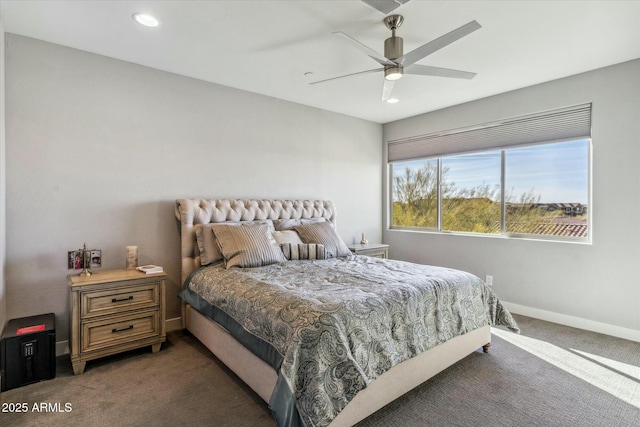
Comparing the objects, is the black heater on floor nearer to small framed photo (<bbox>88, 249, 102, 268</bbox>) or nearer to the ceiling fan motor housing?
small framed photo (<bbox>88, 249, 102, 268</bbox>)

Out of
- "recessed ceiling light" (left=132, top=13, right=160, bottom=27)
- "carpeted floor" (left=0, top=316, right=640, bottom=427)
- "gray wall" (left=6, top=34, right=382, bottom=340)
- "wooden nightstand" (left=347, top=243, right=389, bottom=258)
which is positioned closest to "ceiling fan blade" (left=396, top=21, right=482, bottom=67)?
"recessed ceiling light" (left=132, top=13, right=160, bottom=27)

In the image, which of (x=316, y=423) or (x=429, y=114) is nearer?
(x=316, y=423)

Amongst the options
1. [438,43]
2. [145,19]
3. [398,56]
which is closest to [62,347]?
[145,19]

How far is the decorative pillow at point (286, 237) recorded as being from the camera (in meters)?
3.41

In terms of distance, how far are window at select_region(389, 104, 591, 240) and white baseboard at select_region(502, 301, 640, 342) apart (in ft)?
2.90

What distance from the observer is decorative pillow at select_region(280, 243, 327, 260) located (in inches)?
130

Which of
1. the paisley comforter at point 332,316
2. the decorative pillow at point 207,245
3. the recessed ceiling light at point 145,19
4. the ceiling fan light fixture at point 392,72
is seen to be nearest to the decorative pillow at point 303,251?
the paisley comforter at point 332,316

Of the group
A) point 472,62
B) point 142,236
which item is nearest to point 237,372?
point 142,236

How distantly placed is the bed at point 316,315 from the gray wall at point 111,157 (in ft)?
1.18

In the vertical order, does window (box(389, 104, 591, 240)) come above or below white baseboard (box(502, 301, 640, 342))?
above

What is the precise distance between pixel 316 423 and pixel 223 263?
186cm

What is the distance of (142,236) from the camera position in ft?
10.5

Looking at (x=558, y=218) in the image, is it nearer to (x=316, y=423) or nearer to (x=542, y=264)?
(x=542, y=264)

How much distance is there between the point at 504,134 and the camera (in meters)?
4.05
